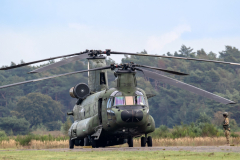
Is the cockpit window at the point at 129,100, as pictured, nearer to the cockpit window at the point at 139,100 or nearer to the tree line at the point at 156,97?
the cockpit window at the point at 139,100

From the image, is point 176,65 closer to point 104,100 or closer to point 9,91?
point 9,91

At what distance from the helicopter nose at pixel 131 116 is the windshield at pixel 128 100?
0.60 m

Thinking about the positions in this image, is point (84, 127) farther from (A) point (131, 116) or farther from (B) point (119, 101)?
(A) point (131, 116)

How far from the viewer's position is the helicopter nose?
2041 cm

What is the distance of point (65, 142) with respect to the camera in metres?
34.6

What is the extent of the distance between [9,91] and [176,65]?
43.1 meters

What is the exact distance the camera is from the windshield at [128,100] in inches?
824

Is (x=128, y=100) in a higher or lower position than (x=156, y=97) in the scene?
lower

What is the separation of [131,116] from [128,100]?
3.24ft

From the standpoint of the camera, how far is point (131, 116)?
20.4m

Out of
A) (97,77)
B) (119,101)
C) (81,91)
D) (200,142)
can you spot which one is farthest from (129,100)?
(200,142)

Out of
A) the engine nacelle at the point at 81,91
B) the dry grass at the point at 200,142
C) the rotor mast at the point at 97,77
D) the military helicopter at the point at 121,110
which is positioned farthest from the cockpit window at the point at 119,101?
the dry grass at the point at 200,142

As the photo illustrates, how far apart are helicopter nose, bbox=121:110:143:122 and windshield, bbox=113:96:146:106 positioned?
60 centimetres

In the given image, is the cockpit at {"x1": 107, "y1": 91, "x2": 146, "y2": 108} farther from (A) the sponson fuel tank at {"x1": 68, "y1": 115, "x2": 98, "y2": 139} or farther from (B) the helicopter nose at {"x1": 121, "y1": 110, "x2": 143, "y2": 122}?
(A) the sponson fuel tank at {"x1": 68, "y1": 115, "x2": 98, "y2": 139}
